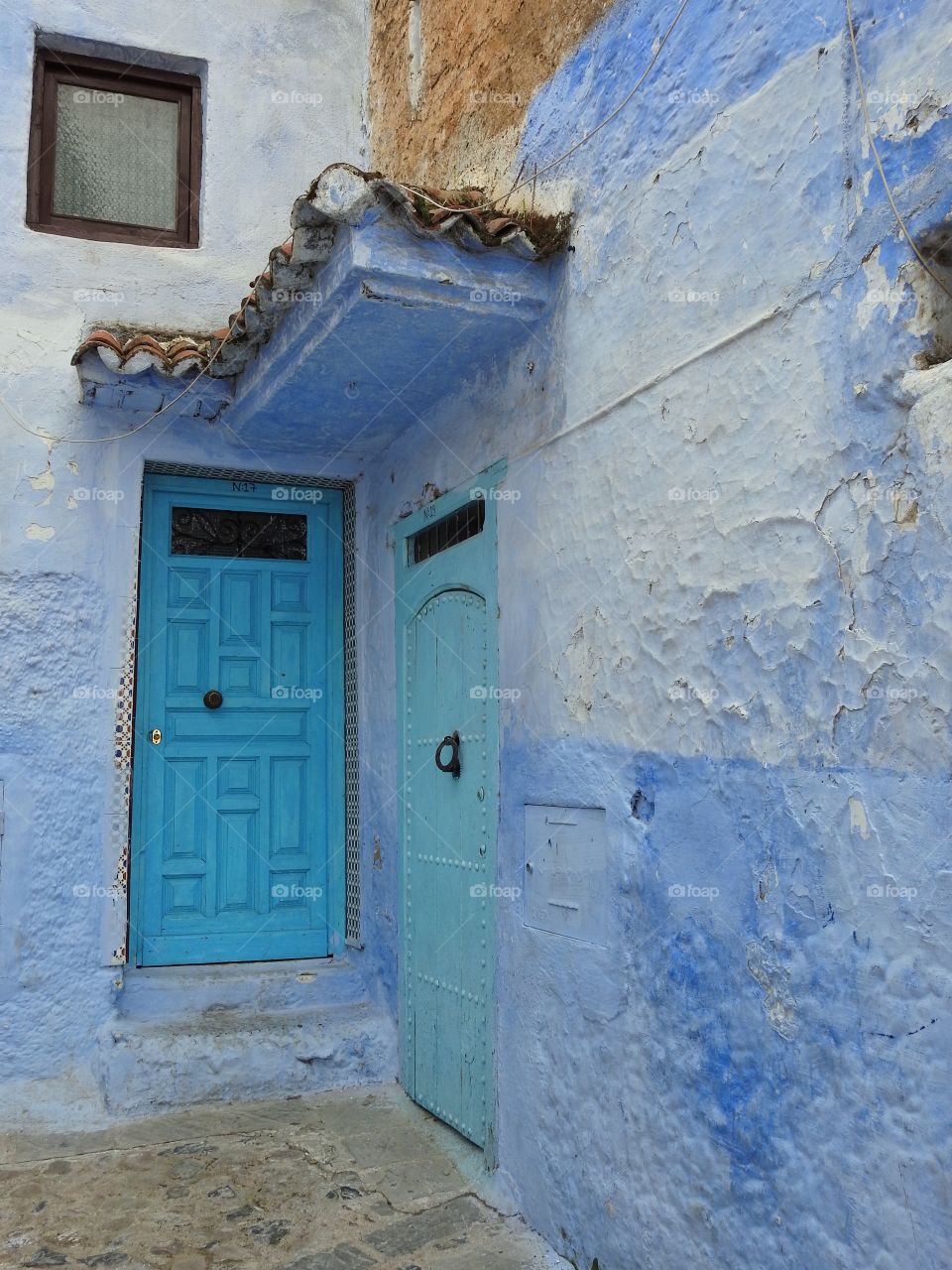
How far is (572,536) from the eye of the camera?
11.5 feet

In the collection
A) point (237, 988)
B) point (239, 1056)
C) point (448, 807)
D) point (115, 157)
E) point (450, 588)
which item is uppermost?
point (115, 157)

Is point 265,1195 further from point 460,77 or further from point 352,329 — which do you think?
point 460,77

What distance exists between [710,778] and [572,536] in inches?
40.2

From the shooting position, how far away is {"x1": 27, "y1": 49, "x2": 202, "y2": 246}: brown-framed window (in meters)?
5.48

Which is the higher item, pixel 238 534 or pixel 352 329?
pixel 352 329

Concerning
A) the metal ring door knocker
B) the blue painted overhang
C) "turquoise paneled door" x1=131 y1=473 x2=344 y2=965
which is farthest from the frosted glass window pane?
the metal ring door knocker

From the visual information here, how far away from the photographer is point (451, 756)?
14.3 feet

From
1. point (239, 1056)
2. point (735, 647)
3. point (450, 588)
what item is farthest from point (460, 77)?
point (239, 1056)

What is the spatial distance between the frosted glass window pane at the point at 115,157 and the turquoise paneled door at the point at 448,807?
2242 millimetres

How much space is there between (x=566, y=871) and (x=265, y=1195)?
1.68 meters

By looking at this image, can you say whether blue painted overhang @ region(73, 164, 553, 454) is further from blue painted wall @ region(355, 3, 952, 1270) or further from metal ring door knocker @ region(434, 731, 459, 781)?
metal ring door knocker @ region(434, 731, 459, 781)

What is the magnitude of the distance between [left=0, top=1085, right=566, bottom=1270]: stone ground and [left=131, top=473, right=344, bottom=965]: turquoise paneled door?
0.86m

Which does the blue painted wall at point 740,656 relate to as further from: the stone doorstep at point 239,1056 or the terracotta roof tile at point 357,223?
the stone doorstep at point 239,1056

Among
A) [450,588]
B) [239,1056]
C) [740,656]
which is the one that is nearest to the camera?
[740,656]
